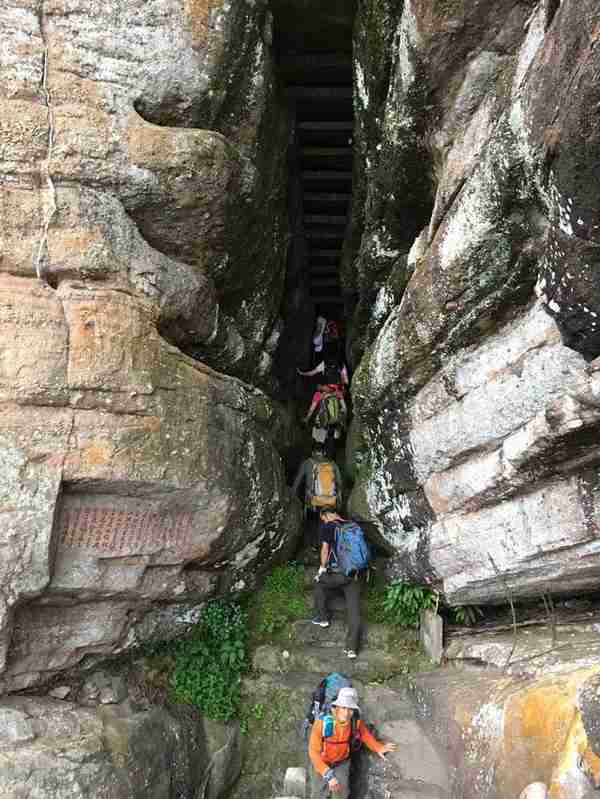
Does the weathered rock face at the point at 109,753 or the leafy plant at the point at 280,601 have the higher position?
the leafy plant at the point at 280,601

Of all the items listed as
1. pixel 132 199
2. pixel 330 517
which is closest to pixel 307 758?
pixel 330 517

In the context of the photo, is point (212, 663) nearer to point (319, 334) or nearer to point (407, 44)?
point (407, 44)

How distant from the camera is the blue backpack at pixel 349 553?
8.39 m

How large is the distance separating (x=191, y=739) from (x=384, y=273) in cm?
715

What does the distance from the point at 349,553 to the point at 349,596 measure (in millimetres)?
612

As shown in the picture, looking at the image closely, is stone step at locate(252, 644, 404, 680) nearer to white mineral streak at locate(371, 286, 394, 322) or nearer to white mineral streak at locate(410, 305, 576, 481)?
white mineral streak at locate(410, 305, 576, 481)

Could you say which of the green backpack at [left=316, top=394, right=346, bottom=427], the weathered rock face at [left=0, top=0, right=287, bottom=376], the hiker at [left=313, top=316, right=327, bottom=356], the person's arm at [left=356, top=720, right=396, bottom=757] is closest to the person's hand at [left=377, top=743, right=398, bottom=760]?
the person's arm at [left=356, top=720, right=396, bottom=757]

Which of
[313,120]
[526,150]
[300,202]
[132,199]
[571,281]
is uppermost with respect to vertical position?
[313,120]

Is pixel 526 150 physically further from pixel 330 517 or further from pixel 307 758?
pixel 307 758

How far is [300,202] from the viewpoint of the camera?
11.6 metres

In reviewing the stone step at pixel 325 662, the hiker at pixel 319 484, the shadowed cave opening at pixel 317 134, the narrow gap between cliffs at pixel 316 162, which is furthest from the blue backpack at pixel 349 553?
the shadowed cave opening at pixel 317 134

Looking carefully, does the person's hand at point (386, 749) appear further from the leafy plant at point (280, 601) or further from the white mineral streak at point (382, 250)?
the white mineral streak at point (382, 250)

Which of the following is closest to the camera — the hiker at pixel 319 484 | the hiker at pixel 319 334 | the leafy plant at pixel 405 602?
the leafy plant at pixel 405 602

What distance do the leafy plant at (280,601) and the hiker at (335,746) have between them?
220 centimetres
